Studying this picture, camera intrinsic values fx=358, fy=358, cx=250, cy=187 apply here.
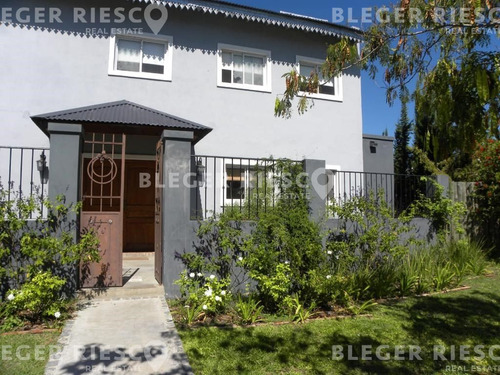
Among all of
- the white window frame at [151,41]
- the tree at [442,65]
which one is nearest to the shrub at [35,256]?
the tree at [442,65]

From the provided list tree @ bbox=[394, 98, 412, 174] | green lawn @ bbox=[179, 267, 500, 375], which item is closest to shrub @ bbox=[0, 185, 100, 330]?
green lawn @ bbox=[179, 267, 500, 375]

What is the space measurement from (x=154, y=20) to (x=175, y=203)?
18.9ft

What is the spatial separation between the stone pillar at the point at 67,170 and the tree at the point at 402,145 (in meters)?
17.9

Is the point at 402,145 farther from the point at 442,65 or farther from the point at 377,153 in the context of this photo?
the point at 442,65

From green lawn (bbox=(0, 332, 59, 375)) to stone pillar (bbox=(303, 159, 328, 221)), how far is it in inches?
171

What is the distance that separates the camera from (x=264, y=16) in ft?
31.4

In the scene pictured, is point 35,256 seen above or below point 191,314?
above

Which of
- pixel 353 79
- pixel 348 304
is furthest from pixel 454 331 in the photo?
pixel 353 79

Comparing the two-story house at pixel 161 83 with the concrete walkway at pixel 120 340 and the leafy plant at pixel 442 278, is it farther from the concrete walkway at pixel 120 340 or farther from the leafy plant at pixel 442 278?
the leafy plant at pixel 442 278

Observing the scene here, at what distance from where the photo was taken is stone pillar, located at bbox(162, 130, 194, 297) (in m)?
5.82

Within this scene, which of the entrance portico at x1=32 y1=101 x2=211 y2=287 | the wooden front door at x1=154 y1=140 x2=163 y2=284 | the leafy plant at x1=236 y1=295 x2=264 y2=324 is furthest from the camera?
the wooden front door at x1=154 y1=140 x2=163 y2=284

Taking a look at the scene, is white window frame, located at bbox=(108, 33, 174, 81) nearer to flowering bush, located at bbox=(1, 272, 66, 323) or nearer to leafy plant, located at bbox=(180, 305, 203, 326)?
flowering bush, located at bbox=(1, 272, 66, 323)

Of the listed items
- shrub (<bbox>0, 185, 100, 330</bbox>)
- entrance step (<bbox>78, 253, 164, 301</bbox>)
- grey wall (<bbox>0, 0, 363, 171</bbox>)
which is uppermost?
grey wall (<bbox>0, 0, 363, 171</bbox>)

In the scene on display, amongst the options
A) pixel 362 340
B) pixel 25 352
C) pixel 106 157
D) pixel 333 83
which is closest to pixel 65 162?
pixel 106 157
